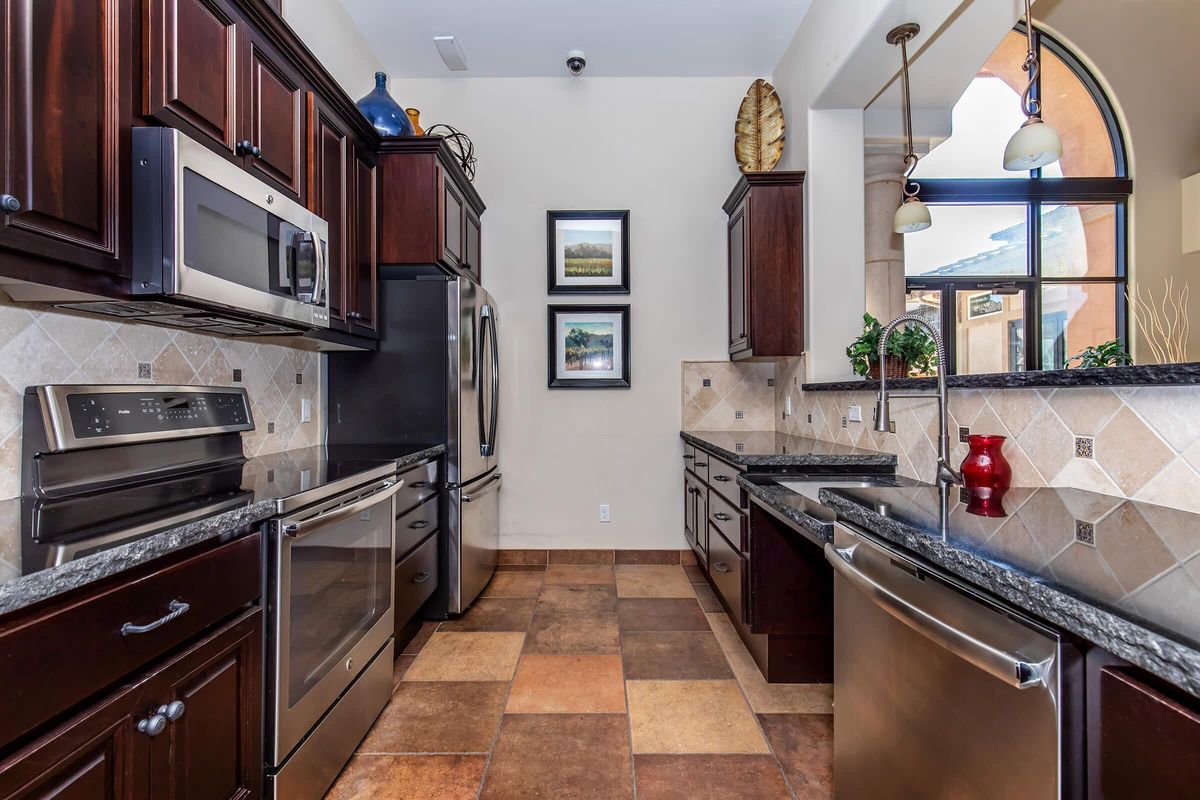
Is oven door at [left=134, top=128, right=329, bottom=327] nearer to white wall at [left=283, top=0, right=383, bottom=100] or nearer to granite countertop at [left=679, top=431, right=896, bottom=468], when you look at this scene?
white wall at [left=283, top=0, right=383, bottom=100]

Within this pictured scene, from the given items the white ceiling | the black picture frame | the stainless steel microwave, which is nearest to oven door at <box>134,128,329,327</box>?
the stainless steel microwave

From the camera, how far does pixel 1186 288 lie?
270 centimetres

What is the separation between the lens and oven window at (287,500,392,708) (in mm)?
1339

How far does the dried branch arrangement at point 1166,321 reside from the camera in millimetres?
2336

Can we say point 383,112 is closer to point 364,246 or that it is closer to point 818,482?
point 364,246

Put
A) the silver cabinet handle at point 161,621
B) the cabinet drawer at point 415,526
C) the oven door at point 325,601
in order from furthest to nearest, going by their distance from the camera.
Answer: the cabinet drawer at point 415,526
the oven door at point 325,601
the silver cabinet handle at point 161,621

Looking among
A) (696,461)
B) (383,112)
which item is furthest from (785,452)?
(383,112)

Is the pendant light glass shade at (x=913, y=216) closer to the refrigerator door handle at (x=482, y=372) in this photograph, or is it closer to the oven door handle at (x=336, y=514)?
the refrigerator door handle at (x=482, y=372)

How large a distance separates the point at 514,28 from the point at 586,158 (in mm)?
828

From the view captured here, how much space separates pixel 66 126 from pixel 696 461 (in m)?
2.79

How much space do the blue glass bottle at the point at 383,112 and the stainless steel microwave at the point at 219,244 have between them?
1057 mm

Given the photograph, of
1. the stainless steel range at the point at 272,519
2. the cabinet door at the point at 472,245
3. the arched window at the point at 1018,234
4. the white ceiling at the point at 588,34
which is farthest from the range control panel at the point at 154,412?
the arched window at the point at 1018,234

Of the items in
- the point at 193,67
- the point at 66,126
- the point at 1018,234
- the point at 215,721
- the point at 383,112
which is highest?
the point at 383,112

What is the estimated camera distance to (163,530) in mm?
953
